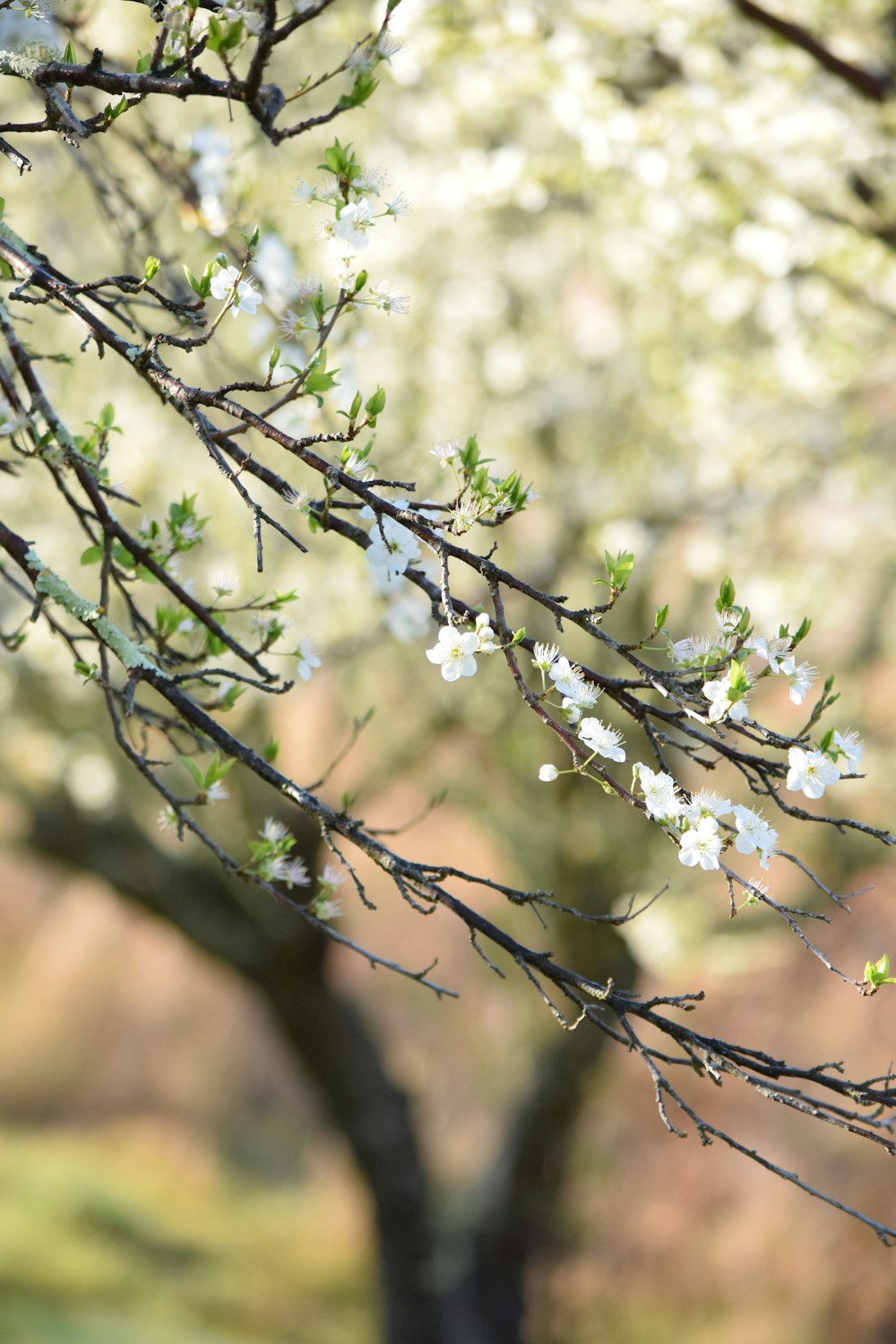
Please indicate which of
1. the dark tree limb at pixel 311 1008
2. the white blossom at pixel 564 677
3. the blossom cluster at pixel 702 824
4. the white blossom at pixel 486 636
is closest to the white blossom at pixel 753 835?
the blossom cluster at pixel 702 824

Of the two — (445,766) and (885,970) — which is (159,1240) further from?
(885,970)

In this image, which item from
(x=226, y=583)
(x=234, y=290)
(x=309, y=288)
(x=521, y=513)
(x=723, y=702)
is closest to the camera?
(x=723, y=702)

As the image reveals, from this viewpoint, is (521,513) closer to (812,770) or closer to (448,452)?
(448,452)

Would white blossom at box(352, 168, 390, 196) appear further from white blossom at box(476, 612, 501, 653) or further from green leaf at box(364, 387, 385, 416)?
white blossom at box(476, 612, 501, 653)

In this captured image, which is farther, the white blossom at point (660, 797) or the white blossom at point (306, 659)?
the white blossom at point (306, 659)

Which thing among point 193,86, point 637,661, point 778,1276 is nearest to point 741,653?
point 637,661

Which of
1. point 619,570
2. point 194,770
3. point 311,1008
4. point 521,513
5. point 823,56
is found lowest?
point 194,770

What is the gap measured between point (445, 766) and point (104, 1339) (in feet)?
14.5

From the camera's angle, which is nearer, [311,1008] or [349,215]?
[349,215]

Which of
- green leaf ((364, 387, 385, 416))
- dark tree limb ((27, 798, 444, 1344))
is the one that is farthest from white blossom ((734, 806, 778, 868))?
dark tree limb ((27, 798, 444, 1344))

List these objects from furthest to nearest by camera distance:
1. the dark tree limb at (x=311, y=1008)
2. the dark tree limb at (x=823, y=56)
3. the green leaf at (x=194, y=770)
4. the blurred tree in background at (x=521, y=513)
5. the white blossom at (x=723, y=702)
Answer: the dark tree limb at (x=311, y=1008), the blurred tree in background at (x=521, y=513), the dark tree limb at (x=823, y=56), the green leaf at (x=194, y=770), the white blossom at (x=723, y=702)

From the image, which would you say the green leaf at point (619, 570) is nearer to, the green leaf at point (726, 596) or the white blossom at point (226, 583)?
the green leaf at point (726, 596)

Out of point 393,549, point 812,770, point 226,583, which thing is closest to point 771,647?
point 812,770

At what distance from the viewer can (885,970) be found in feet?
4.55
